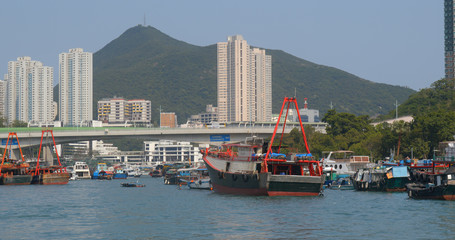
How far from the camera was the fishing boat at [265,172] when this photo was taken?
2409 inches

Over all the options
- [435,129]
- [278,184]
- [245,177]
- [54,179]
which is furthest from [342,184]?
[54,179]

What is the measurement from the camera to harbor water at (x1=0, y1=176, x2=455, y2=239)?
40.4 metres

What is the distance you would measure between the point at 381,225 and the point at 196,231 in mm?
11648

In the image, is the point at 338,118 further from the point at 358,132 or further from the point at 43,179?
the point at 43,179

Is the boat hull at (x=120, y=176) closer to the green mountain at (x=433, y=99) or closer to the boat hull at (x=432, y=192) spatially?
the green mountain at (x=433, y=99)

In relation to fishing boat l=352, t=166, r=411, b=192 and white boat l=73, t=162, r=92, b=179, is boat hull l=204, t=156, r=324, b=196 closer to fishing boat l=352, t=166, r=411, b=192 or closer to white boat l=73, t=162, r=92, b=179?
fishing boat l=352, t=166, r=411, b=192

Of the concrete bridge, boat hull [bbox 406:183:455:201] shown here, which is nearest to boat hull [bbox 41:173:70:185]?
the concrete bridge

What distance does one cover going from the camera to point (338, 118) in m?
137

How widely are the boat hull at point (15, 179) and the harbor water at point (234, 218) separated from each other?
3747cm

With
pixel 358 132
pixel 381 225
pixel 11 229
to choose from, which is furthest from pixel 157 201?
pixel 358 132

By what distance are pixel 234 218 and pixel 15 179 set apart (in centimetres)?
6344

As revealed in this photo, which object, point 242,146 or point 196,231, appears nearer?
point 196,231

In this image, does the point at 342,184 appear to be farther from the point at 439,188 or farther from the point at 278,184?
the point at 439,188

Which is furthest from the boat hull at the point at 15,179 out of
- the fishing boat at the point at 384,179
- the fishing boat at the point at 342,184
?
the fishing boat at the point at 384,179
